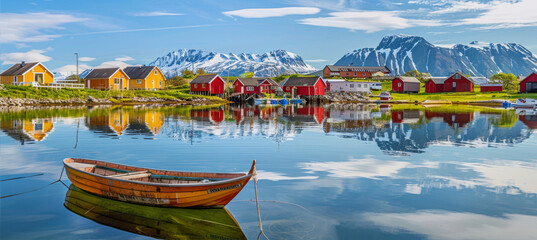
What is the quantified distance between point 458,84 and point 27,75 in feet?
342

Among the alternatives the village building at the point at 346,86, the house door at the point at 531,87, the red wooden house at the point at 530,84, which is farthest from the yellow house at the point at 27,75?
the house door at the point at 531,87

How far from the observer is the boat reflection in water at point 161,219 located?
12.1 m

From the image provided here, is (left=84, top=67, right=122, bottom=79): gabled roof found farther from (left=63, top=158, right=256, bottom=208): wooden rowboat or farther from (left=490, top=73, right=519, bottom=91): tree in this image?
(left=490, top=73, right=519, bottom=91): tree

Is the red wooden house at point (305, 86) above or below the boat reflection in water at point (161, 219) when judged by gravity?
above

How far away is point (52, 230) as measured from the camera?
1230cm

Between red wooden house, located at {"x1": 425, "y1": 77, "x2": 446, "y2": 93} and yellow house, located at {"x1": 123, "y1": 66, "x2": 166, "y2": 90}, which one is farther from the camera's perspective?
red wooden house, located at {"x1": 425, "y1": 77, "x2": 446, "y2": 93}

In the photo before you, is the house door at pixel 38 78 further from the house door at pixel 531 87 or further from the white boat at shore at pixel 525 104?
the house door at pixel 531 87

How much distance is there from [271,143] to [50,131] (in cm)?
1840

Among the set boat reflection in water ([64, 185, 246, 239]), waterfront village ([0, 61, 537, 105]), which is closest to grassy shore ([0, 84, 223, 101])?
waterfront village ([0, 61, 537, 105])

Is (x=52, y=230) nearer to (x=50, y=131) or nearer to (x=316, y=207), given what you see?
(x=316, y=207)

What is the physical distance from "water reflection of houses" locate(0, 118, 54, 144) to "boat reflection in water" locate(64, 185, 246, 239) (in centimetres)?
1726

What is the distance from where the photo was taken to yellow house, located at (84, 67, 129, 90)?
9650 cm

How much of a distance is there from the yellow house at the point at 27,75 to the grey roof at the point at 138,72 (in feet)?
58.2

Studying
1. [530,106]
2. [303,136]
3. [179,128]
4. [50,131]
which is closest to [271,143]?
[303,136]
